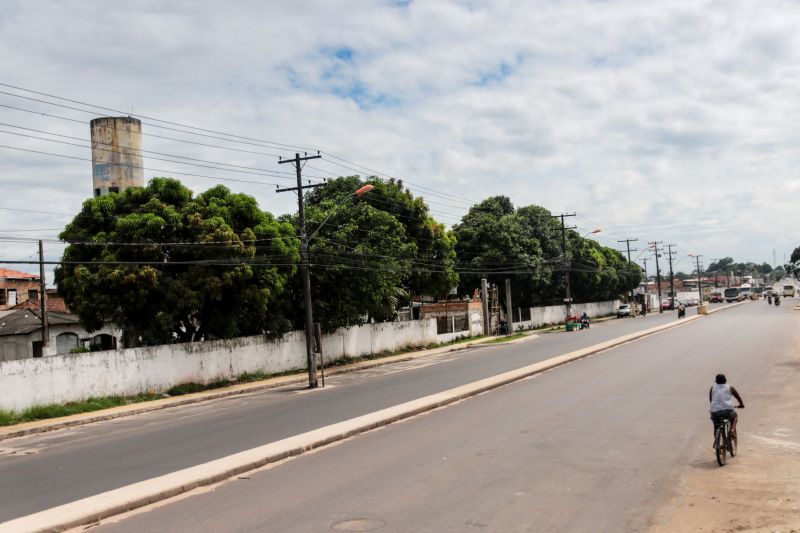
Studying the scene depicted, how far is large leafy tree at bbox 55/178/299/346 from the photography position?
89.4 ft

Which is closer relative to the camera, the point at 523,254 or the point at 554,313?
the point at 523,254

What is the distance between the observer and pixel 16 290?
211 ft

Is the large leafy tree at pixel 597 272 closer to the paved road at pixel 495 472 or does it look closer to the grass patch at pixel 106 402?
the grass patch at pixel 106 402

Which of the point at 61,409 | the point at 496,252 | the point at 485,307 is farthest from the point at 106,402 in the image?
the point at 496,252

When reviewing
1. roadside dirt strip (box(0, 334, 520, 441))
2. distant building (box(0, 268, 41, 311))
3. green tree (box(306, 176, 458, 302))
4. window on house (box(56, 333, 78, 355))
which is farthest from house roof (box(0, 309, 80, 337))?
distant building (box(0, 268, 41, 311))

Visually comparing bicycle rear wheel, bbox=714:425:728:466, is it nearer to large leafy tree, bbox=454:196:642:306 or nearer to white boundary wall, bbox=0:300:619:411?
white boundary wall, bbox=0:300:619:411

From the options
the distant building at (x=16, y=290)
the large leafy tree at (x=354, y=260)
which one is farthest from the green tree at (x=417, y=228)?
the distant building at (x=16, y=290)

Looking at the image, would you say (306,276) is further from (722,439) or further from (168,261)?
(722,439)

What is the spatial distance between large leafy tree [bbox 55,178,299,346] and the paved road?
13146 millimetres

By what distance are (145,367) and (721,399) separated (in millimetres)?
20692

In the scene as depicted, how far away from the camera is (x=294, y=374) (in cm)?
3422

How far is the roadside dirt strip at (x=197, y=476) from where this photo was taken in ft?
30.4

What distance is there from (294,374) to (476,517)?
86.8ft

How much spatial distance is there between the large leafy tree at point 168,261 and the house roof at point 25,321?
29.8 ft
